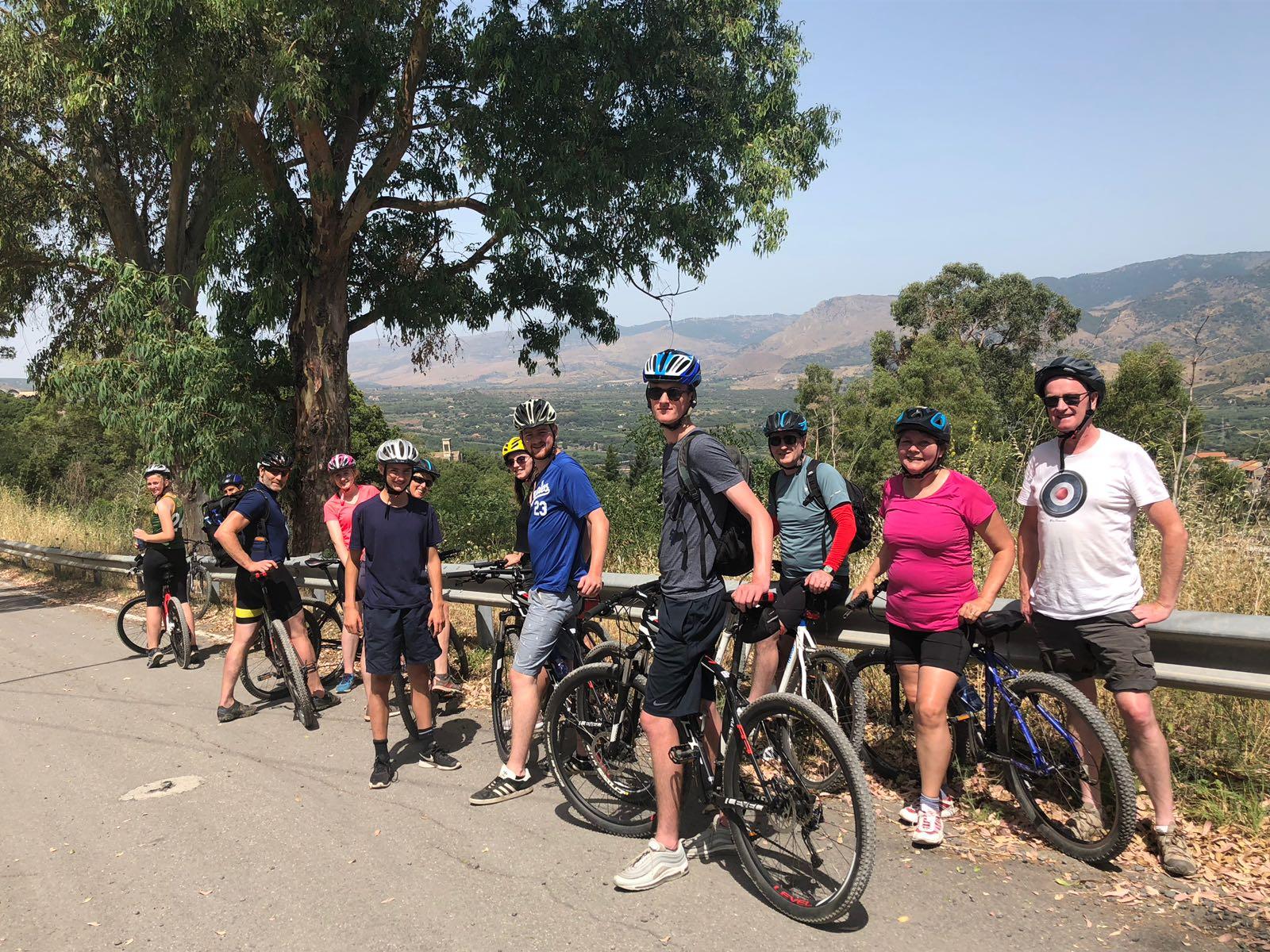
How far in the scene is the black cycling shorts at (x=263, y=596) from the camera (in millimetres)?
6672

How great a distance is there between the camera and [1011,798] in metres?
4.38

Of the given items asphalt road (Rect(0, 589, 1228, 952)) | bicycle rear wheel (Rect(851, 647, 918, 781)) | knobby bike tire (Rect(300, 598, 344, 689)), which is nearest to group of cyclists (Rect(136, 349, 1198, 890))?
asphalt road (Rect(0, 589, 1228, 952))

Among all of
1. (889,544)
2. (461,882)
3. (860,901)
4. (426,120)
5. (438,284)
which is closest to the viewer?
(860,901)

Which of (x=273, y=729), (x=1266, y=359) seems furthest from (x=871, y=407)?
(x=273, y=729)

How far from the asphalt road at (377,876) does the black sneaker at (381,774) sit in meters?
0.08

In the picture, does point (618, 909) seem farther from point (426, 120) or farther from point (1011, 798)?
point (426, 120)

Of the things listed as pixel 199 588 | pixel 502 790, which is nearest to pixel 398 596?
pixel 502 790

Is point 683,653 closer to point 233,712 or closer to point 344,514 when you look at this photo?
point 233,712

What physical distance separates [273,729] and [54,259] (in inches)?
526

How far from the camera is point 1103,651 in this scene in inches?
148

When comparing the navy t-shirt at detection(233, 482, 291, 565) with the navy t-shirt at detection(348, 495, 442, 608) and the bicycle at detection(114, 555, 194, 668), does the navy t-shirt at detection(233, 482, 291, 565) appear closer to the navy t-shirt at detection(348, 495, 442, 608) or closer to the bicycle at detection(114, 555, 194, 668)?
the navy t-shirt at detection(348, 495, 442, 608)

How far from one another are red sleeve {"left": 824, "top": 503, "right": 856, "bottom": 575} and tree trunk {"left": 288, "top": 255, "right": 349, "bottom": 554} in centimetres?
849

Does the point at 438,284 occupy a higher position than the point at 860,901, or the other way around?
the point at 438,284

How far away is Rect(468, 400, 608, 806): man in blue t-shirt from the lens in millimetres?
4793
